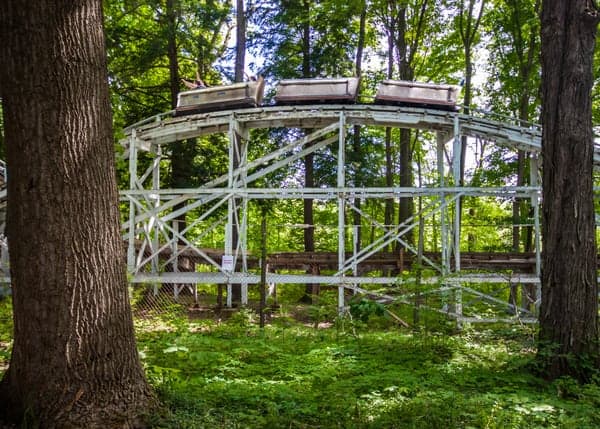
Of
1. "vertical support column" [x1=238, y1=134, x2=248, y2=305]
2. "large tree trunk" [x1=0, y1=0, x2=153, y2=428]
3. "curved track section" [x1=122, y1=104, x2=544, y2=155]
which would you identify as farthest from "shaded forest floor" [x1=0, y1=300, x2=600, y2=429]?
"curved track section" [x1=122, y1=104, x2=544, y2=155]

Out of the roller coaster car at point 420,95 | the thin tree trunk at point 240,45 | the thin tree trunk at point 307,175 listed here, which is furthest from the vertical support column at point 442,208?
the thin tree trunk at point 240,45

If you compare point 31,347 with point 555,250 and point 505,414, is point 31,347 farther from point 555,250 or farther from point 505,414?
point 555,250

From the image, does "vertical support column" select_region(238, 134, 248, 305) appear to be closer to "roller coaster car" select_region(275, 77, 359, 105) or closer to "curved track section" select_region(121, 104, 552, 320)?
"curved track section" select_region(121, 104, 552, 320)

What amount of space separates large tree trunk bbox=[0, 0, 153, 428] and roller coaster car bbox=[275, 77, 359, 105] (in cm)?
1001

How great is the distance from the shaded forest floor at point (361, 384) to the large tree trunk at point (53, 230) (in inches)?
23.7

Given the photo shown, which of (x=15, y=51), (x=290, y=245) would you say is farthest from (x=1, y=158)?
(x=15, y=51)

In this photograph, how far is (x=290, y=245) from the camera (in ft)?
77.8

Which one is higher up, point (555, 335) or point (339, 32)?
point (339, 32)

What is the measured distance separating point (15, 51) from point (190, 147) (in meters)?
14.7

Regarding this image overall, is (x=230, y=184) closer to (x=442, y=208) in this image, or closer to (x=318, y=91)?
(x=318, y=91)

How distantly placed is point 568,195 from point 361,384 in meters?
3.36

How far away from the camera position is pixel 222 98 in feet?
44.7

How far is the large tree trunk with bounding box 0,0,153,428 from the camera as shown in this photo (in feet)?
10.8

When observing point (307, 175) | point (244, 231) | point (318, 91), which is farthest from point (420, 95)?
point (307, 175)
